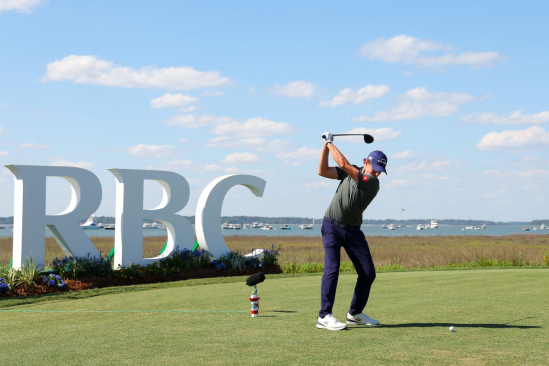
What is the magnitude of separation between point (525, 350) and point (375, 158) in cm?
268

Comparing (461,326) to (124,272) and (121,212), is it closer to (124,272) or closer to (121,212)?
(124,272)

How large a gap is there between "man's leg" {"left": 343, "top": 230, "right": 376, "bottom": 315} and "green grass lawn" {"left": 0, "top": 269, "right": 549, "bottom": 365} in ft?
1.17

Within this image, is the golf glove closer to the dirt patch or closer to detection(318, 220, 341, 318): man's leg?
detection(318, 220, 341, 318): man's leg

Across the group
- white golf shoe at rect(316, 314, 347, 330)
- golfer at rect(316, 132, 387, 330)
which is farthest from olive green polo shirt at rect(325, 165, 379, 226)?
white golf shoe at rect(316, 314, 347, 330)

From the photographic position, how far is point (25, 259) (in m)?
17.0

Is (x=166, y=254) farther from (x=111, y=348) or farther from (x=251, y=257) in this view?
(x=111, y=348)

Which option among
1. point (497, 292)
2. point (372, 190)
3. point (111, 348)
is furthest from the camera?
point (497, 292)

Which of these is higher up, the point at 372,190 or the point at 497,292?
the point at 372,190

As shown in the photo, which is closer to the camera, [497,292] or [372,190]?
[372,190]

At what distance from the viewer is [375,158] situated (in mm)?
7699

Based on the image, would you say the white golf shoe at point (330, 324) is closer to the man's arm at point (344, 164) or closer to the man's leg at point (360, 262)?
the man's leg at point (360, 262)

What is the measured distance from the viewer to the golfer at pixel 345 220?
7602 millimetres

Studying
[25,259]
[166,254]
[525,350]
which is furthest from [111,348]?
[166,254]

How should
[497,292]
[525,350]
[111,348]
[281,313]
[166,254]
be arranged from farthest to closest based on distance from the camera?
[166,254]
[497,292]
[281,313]
[111,348]
[525,350]
